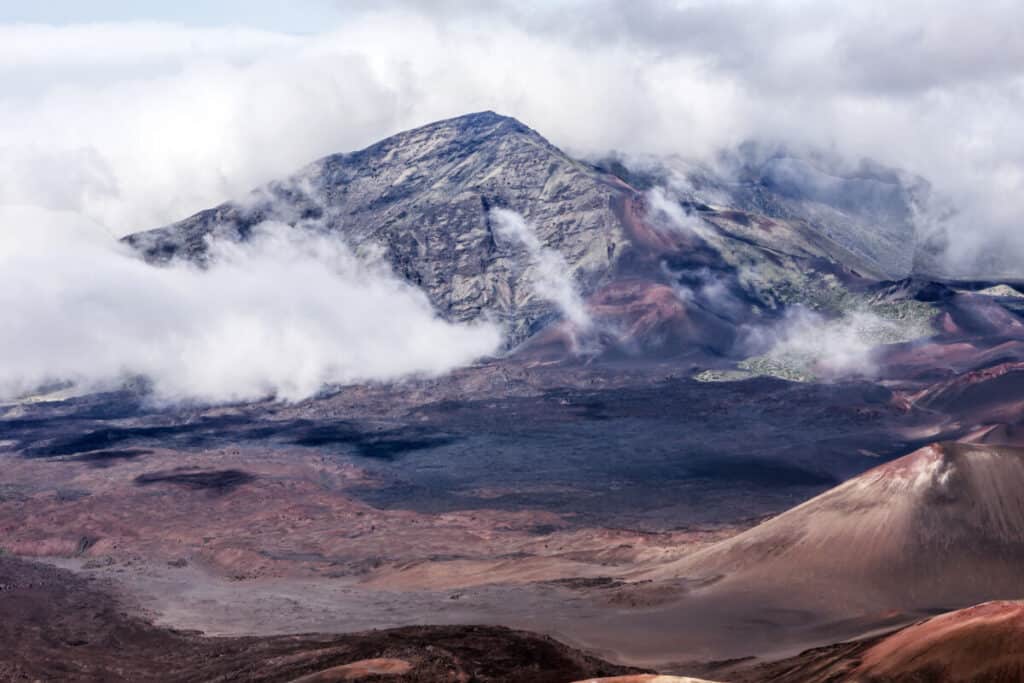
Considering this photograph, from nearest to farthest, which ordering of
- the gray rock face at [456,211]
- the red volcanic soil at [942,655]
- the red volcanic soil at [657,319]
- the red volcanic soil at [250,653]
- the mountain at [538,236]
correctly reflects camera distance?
the red volcanic soil at [942,655] → the red volcanic soil at [250,653] → the red volcanic soil at [657,319] → the mountain at [538,236] → the gray rock face at [456,211]

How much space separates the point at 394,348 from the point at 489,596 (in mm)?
87277

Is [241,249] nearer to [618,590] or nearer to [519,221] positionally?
[519,221]

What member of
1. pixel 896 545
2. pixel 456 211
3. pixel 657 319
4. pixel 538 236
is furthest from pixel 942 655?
pixel 456 211

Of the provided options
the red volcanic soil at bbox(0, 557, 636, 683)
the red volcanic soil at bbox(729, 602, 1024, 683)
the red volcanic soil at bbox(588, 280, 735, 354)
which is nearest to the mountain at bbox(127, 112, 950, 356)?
the red volcanic soil at bbox(588, 280, 735, 354)

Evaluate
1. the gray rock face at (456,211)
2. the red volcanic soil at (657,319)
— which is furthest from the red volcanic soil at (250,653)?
the gray rock face at (456,211)

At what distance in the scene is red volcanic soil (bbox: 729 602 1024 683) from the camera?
2627 cm

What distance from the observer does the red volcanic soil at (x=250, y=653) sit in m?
30.8

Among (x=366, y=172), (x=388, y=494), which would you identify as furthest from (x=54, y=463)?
(x=366, y=172)

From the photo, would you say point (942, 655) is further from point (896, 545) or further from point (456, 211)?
point (456, 211)

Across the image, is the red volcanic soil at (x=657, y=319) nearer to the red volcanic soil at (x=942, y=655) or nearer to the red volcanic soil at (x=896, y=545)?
the red volcanic soil at (x=896, y=545)

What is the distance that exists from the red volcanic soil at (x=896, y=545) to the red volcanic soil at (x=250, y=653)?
12990mm

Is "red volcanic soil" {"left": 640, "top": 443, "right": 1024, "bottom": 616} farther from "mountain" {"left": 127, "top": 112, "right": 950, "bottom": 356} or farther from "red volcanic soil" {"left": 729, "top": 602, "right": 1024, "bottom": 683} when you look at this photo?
"mountain" {"left": 127, "top": 112, "right": 950, "bottom": 356}

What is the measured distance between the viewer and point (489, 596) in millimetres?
45562

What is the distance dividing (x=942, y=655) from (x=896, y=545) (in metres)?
16.3
